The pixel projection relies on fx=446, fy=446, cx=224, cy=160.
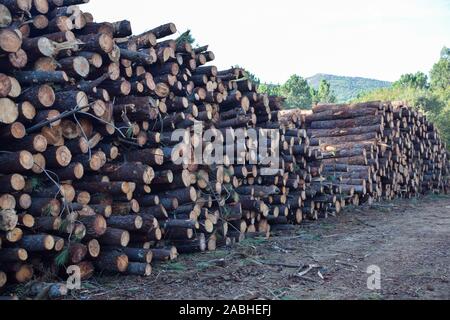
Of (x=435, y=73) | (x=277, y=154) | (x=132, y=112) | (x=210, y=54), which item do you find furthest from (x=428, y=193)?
(x=435, y=73)

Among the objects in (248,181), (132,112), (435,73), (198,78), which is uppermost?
(435,73)

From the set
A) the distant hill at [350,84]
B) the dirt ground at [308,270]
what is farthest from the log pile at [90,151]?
the distant hill at [350,84]

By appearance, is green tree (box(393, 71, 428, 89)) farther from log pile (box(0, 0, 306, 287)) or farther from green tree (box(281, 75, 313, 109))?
log pile (box(0, 0, 306, 287))

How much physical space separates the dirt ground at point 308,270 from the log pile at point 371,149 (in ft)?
8.16

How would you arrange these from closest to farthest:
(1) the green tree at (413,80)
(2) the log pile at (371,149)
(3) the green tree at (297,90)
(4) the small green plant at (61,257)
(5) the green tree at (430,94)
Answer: (4) the small green plant at (61,257) → (2) the log pile at (371,149) → (5) the green tree at (430,94) → (3) the green tree at (297,90) → (1) the green tree at (413,80)

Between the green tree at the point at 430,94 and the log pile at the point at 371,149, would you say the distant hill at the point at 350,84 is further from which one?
the log pile at the point at 371,149

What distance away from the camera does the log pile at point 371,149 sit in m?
10.4

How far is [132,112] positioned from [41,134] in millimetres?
1180

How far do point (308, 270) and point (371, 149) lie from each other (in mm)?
6754

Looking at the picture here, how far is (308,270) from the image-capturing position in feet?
15.8

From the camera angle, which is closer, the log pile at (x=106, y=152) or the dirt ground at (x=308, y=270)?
the dirt ground at (x=308, y=270)

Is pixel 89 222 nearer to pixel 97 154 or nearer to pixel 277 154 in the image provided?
pixel 97 154

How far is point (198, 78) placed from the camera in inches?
267
